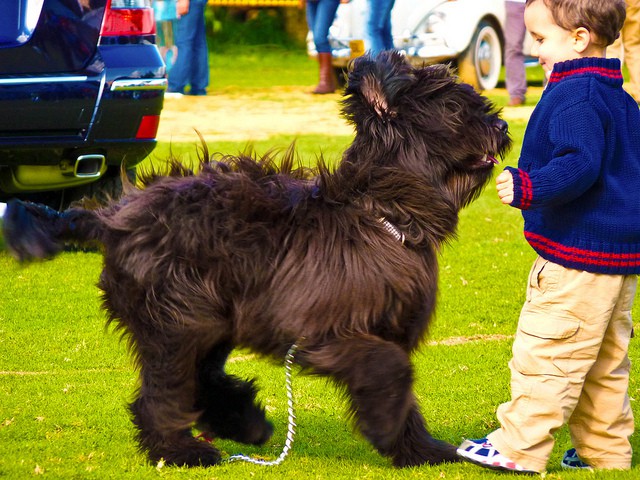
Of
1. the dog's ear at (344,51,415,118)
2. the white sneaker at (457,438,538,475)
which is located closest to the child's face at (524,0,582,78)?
the dog's ear at (344,51,415,118)

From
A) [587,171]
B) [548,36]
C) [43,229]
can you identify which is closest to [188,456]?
[43,229]

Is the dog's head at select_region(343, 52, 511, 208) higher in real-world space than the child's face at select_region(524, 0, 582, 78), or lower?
lower

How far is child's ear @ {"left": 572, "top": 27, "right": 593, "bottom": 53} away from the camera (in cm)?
→ 379

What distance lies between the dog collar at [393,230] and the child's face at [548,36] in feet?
2.83

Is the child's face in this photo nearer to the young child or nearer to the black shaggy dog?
the young child

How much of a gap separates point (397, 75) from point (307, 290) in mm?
838

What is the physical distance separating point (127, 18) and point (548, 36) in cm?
362

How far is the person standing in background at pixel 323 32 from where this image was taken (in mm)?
14641

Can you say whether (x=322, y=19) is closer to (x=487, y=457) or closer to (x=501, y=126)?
(x=501, y=126)

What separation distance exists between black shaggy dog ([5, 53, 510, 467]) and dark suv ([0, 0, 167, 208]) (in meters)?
2.78

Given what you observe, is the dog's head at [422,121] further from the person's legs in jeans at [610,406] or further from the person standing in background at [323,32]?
the person standing in background at [323,32]

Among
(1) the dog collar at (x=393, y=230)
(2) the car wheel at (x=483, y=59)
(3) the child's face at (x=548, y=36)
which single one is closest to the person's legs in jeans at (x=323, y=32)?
(2) the car wheel at (x=483, y=59)

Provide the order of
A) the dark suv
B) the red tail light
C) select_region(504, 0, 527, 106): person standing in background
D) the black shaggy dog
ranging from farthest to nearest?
1. select_region(504, 0, 527, 106): person standing in background
2. the red tail light
3. the dark suv
4. the black shaggy dog

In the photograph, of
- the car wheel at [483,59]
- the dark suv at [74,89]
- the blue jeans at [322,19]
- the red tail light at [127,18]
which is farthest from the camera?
the car wheel at [483,59]
